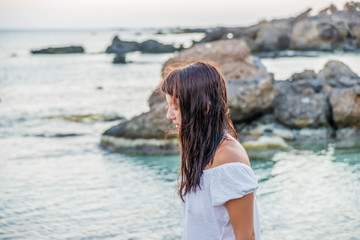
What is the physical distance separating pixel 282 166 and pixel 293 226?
3.36 meters

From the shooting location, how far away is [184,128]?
1.97 meters

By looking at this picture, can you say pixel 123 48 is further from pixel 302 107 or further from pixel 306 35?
pixel 302 107

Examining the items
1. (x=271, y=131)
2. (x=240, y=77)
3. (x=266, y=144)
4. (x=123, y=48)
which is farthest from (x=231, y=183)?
(x=123, y=48)

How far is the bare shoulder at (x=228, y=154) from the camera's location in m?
1.87

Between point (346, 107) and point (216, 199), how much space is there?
11.8 meters

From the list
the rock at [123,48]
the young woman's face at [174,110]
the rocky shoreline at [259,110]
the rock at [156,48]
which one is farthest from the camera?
the rock at [123,48]

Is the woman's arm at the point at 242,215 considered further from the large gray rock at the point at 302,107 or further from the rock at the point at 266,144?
the large gray rock at the point at 302,107

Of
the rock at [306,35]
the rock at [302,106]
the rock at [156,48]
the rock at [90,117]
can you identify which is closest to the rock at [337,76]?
the rock at [302,106]

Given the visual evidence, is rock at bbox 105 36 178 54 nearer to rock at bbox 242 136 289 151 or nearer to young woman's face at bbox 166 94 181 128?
rock at bbox 242 136 289 151

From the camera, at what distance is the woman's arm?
184 centimetres

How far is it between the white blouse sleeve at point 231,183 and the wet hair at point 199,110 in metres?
0.08

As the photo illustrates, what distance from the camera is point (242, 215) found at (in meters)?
1.86

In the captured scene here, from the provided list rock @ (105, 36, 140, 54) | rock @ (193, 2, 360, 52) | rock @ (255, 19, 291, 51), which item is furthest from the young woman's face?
rock @ (105, 36, 140, 54)

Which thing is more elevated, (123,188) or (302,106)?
(302,106)
